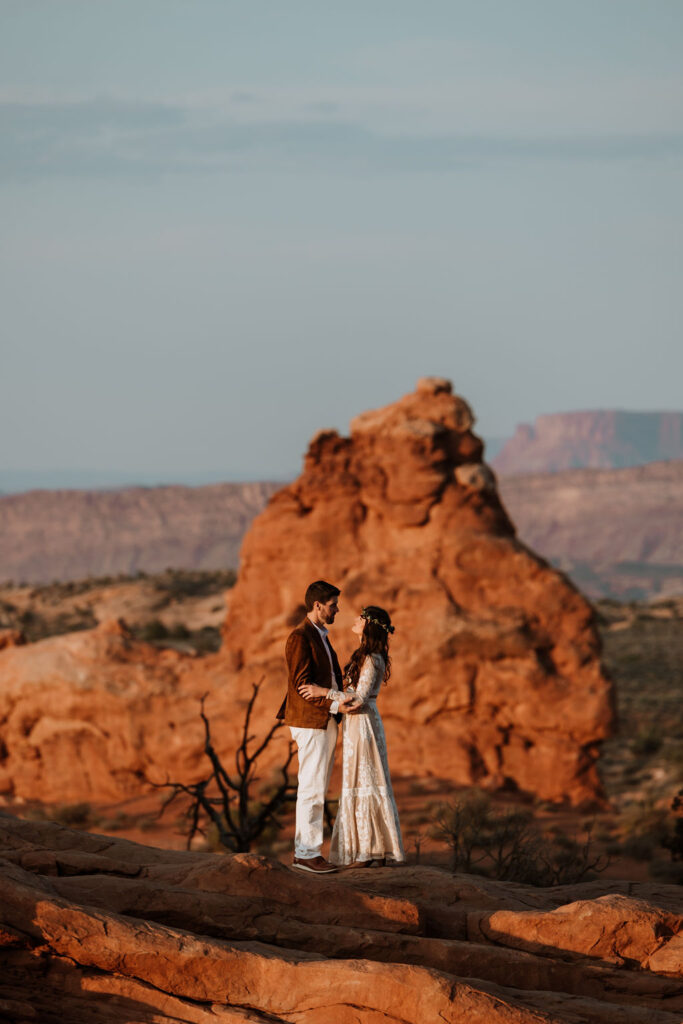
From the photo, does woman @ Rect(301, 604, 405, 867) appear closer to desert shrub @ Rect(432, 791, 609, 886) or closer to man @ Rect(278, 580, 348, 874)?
man @ Rect(278, 580, 348, 874)

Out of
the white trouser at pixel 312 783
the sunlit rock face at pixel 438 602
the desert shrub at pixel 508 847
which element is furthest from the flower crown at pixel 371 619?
the sunlit rock face at pixel 438 602

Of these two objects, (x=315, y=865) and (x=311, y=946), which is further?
(x=315, y=865)

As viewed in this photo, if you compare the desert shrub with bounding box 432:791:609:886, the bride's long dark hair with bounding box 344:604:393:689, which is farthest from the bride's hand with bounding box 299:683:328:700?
the desert shrub with bounding box 432:791:609:886

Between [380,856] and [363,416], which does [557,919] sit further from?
[363,416]

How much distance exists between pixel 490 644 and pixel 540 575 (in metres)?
1.44

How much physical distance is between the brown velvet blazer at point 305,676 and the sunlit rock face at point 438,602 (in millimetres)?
8369

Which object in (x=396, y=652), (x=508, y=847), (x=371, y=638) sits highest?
(x=371, y=638)

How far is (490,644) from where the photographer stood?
17297mm

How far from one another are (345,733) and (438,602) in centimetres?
862

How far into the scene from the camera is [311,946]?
711 centimetres

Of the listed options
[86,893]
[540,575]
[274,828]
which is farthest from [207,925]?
[540,575]

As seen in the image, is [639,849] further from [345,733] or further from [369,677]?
[369,677]

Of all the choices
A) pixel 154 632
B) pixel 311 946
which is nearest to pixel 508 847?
pixel 311 946

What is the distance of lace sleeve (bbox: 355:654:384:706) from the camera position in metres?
9.09
